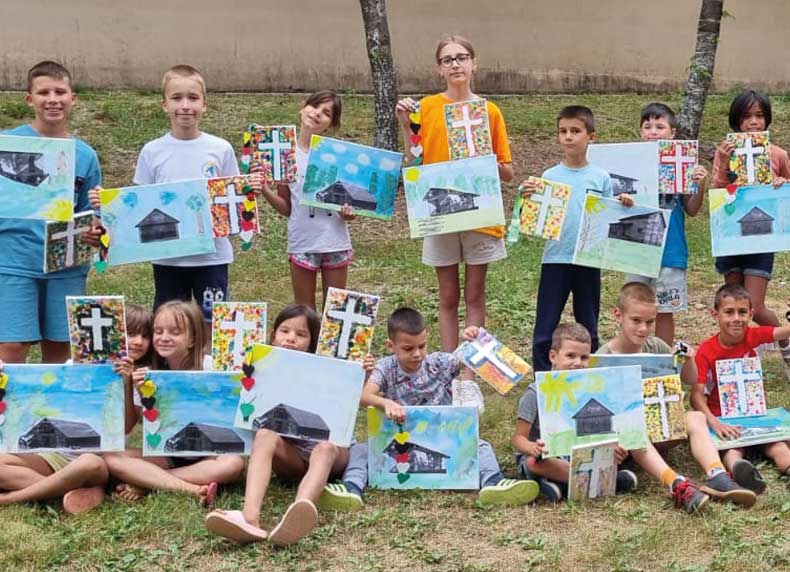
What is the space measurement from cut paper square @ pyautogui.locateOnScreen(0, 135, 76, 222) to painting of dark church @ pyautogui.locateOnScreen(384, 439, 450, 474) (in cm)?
174

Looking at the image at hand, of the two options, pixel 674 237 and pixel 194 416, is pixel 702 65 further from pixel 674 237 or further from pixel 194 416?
pixel 194 416

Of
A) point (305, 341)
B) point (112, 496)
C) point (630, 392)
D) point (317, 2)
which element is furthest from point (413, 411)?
point (317, 2)

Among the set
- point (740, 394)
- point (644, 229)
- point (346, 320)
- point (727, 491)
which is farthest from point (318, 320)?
point (740, 394)

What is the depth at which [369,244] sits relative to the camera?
9258 millimetres

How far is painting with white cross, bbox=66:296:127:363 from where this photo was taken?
4316mm

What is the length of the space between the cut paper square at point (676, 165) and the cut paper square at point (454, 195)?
0.83 m

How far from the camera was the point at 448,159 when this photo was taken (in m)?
5.32

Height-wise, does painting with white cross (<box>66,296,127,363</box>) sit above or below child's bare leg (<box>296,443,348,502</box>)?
above

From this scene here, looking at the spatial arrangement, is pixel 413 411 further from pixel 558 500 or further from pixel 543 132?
pixel 543 132

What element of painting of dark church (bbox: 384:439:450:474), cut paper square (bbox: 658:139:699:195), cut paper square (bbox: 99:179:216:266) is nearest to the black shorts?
cut paper square (bbox: 99:179:216:266)

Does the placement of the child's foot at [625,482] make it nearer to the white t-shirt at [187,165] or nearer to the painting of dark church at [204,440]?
the painting of dark church at [204,440]

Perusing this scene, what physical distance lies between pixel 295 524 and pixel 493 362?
1199 mm

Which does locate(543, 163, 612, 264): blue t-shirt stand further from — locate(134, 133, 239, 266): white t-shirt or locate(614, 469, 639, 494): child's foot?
locate(134, 133, 239, 266): white t-shirt

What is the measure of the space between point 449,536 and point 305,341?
1.05 metres
